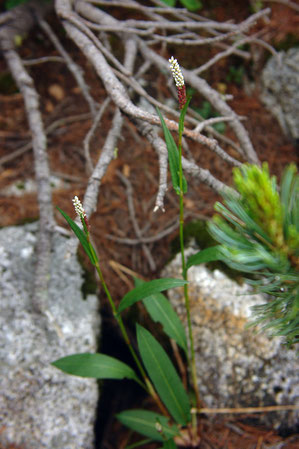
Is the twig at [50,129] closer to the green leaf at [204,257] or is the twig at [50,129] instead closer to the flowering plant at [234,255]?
the flowering plant at [234,255]

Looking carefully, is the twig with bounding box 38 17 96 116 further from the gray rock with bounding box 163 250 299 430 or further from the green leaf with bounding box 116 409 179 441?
the green leaf with bounding box 116 409 179 441

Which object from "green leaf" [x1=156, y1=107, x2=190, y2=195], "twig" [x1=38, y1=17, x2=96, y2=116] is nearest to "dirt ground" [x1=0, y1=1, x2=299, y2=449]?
"twig" [x1=38, y1=17, x2=96, y2=116]

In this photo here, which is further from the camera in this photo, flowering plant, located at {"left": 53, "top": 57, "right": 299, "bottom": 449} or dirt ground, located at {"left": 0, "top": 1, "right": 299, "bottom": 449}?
dirt ground, located at {"left": 0, "top": 1, "right": 299, "bottom": 449}

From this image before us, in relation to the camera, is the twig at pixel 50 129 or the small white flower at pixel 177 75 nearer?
the small white flower at pixel 177 75

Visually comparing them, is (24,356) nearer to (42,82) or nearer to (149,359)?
(149,359)

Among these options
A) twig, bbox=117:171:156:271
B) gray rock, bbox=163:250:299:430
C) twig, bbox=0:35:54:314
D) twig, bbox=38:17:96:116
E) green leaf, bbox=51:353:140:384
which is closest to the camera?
green leaf, bbox=51:353:140:384

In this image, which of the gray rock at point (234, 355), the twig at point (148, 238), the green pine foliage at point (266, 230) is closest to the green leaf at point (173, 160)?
the green pine foliage at point (266, 230)
